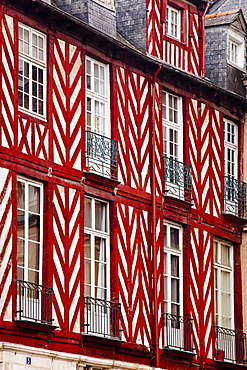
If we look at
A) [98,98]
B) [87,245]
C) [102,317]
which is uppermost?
[98,98]

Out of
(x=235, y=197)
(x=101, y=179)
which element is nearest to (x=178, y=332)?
(x=101, y=179)

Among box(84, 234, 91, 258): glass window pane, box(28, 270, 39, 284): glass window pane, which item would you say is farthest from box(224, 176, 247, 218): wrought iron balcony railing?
box(28, 270, 39, 284): glass window pane

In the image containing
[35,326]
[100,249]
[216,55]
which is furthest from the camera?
[216,55]

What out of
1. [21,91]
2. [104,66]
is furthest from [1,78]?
[104,66]

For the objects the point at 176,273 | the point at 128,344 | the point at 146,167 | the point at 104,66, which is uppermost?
the point at 104,66

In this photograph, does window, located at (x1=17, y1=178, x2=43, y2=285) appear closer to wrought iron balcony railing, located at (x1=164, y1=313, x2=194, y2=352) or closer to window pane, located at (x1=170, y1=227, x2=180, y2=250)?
wrought iron balcony railing, located at (x1=164, y1=313, x2=194, y2=352)

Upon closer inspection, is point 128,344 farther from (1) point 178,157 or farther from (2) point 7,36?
(2) point 7,36

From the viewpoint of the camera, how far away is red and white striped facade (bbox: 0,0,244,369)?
23078 mm

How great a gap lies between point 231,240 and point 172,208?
2.60 meters

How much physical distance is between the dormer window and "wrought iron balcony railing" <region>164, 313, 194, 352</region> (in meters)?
7.01

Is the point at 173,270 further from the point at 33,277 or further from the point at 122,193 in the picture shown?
the point at 33,277

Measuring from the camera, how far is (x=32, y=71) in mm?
23906

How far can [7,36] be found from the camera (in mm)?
23234

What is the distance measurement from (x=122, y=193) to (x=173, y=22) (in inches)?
195
